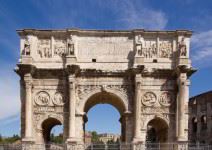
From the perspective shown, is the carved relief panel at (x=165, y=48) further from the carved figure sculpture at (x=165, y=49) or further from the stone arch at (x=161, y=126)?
the stone arch at (x=161, y=126)

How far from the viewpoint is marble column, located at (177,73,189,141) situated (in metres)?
19.2

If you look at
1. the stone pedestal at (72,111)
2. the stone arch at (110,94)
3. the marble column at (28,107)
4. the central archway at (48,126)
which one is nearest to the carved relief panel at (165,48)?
the stone arch at (110,94)

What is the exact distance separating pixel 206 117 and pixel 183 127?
37.7 feet

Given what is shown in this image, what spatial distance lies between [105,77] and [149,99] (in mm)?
2428

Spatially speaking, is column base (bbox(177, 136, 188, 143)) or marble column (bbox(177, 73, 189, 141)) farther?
marble column (bbox(177, 73, 189, 141))

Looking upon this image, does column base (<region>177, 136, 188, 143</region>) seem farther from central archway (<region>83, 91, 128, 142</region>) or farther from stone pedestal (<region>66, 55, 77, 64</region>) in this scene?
stone pedestal (<region>66, 55, 77, 64</region>)

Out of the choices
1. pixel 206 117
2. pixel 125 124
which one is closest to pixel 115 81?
pixel 125 124

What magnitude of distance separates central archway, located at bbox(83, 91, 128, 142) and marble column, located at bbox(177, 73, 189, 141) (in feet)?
8.44

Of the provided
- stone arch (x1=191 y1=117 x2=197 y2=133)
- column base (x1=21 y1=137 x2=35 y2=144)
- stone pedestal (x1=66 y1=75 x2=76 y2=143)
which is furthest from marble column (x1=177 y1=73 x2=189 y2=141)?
stone arch (x1=191 y1=117 x2=197 y2=133)

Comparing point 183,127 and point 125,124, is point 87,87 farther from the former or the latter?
point 183,127

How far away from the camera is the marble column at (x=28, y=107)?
1898cm

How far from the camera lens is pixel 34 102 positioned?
1992 centimetres

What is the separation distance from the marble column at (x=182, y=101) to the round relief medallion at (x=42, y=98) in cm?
639

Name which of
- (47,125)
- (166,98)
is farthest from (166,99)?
(47,125)
